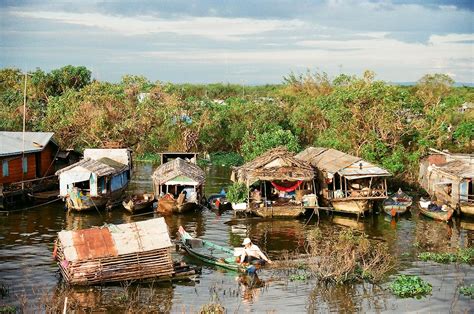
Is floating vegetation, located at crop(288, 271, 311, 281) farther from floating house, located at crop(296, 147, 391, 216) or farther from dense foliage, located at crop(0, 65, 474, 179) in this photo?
dense foliage, located at crop(0, 65, 474, 179)

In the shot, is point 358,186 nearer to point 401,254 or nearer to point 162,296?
point 401,254

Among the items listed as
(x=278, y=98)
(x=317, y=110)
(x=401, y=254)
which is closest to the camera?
(x=401, y=254)

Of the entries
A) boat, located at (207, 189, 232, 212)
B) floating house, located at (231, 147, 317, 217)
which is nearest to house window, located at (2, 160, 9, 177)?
boat, located at (207, 189, 232, 212)

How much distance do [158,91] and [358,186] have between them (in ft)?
75.6

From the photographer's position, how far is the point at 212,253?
2020cm

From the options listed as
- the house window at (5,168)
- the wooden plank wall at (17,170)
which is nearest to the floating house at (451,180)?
the wooden plank wall at (17,170)

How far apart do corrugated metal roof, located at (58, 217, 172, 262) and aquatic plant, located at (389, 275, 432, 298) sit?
19.7ft

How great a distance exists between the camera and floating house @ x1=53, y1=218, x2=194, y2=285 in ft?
54.4

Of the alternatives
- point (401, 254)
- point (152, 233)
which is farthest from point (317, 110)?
point (152, 233)

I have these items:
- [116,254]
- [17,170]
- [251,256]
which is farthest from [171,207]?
[116,254]

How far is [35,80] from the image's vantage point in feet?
165

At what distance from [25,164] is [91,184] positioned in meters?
4.32

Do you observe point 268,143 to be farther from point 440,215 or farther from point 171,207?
point 440,215

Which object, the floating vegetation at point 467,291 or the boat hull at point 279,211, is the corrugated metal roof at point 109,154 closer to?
the boat hull at point 279,211
